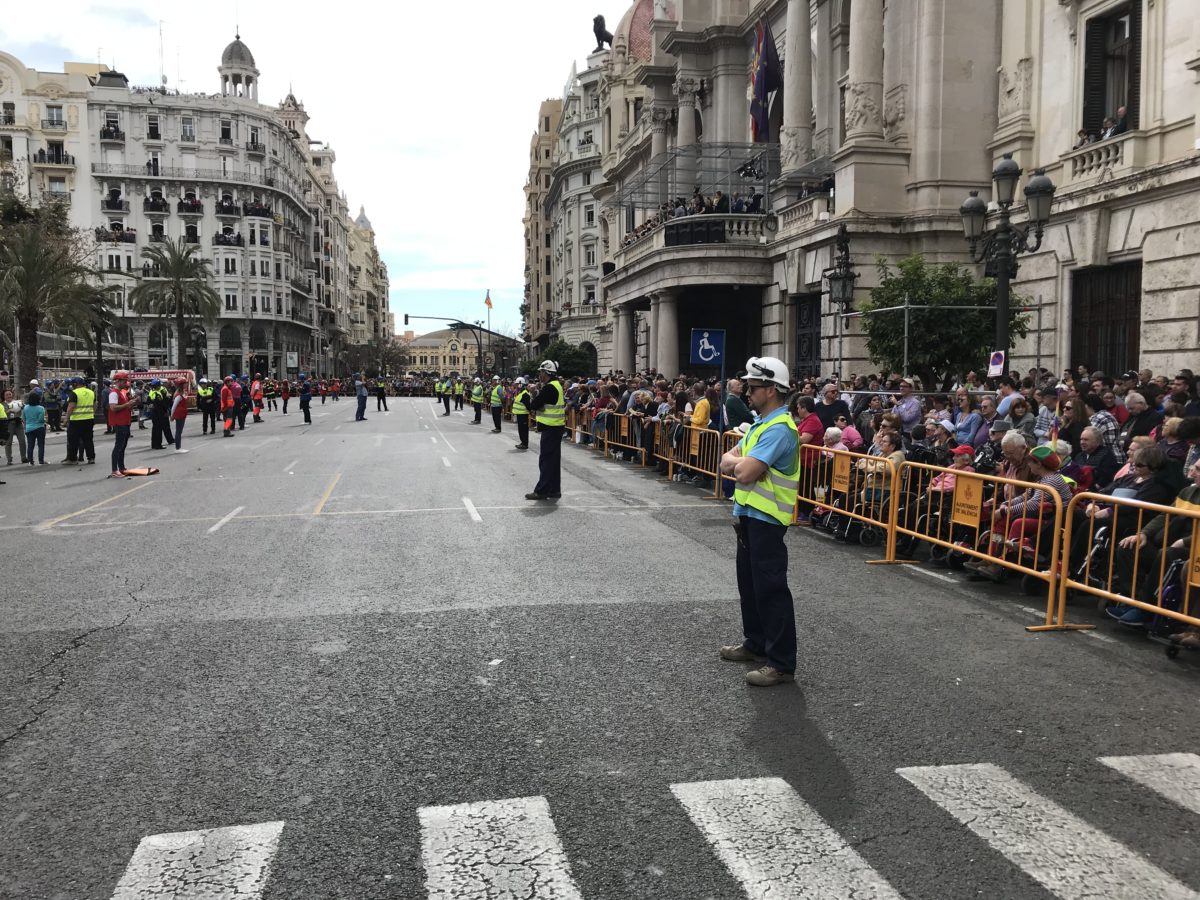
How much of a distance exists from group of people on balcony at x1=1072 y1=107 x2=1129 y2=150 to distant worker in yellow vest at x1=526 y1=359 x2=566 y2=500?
1188 cm

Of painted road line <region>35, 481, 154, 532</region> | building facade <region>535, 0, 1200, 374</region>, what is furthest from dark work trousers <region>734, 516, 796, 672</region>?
building facade <region>535, 0, 1200, 374</region>

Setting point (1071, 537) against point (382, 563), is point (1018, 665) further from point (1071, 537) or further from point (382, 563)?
point (382, 563)

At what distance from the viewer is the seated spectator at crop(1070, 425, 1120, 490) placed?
9195 millimetres

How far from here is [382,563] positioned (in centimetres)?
987

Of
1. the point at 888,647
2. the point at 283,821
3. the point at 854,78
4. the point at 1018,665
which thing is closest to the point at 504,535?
the point at 888,647

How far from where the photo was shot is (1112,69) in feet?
65.3

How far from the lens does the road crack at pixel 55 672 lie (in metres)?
5.36

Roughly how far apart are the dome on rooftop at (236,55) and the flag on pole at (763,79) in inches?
3224

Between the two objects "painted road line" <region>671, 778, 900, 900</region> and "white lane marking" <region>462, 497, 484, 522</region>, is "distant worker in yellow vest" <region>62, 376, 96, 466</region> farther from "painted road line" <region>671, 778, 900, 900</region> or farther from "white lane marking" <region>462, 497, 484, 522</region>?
"painted road line" <region>671, 778, 900, 900</region>

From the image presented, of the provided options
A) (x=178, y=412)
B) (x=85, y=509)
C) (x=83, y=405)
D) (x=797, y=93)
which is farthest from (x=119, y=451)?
(x=797, y=93)

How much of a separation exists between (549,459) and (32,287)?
2834 cm

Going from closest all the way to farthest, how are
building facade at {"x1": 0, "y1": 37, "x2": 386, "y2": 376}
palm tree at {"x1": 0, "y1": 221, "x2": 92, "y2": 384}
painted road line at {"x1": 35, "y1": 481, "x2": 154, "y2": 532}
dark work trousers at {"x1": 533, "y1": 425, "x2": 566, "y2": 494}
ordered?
painted road line at {"x1": 35, "y1": 481, "x2": 154, "y2": 532} < dark work trousers at {"x1": 533, "y1": 425, "x2": 566, "y2": 494} < palm tree at {"x1": 0, "y1": 221, "x2": 92, "y2": 384} < building facade at {"x1": 0, "y1": 37, "x2": 386, "y2": 376}

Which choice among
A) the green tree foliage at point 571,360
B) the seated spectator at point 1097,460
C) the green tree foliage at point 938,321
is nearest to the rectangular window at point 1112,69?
the green tree foliage at point 938,321

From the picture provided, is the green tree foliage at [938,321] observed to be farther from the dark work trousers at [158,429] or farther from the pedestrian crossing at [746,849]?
the dark work trousers at [158,429]
